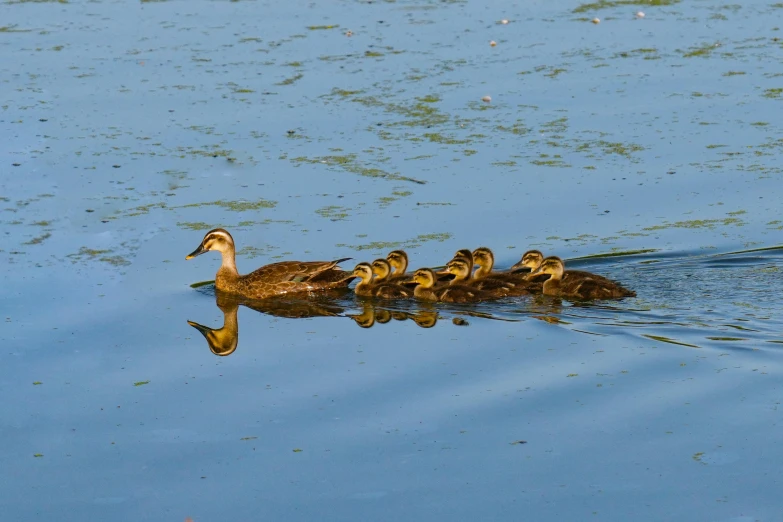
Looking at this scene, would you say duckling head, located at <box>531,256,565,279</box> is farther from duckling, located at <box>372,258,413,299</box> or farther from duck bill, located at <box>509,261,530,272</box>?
duckling, located at <box>372,258,413,299</box>

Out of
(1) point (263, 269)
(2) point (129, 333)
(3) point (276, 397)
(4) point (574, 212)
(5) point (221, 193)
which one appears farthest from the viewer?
(5) point (221, 193)

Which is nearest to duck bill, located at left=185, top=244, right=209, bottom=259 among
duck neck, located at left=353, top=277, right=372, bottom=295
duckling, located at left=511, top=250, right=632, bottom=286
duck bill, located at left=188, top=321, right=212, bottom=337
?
duck bill, located at left=188, top=321, right=212, bottom=337

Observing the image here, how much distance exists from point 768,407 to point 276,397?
279 centimetres

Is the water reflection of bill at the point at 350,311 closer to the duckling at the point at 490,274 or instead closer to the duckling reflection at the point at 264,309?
the duckling reflection at the point at 264,309

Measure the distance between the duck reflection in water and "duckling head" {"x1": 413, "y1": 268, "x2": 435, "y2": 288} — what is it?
6.9 inches

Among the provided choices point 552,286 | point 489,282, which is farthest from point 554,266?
point 489,282

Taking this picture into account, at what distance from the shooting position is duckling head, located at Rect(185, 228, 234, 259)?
Answer: 10.4 metres

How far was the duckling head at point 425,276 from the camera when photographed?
Answer: 9883 mm

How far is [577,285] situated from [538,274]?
1.11 feet

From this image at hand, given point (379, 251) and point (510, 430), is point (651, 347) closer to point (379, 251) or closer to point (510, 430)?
point (510, 430)

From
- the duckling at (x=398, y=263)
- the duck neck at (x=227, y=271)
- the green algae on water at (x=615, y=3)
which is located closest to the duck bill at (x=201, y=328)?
the duck neck at (x=227, y=271)

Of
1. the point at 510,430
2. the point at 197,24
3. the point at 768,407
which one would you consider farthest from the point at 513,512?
the point at 197,24

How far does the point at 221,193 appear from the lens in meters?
12.0

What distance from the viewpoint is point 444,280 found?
1004 centimetres
